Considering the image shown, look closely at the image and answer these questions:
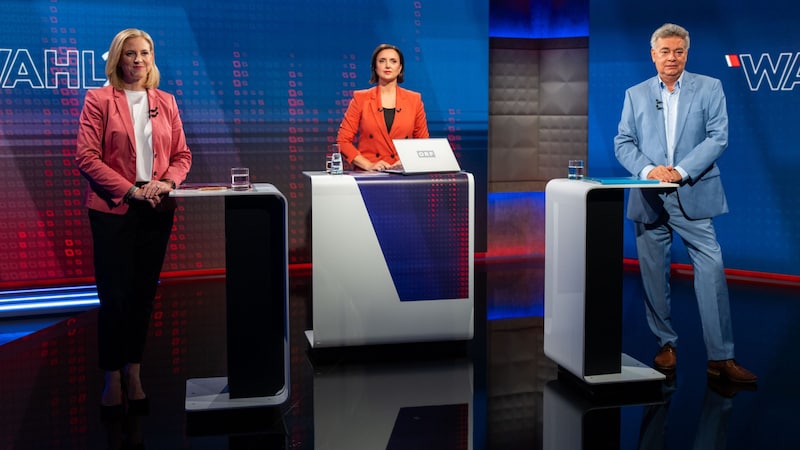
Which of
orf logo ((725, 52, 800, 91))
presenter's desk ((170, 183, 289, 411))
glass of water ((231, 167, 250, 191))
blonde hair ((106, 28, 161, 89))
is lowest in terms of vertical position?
presenter's desk ((170, 183, 289, 411))

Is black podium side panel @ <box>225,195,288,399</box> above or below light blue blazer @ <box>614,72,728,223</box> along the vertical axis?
below

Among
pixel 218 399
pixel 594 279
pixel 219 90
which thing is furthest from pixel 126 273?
pixel 219 90

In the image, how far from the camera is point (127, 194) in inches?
131

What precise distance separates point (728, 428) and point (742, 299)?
2.73 metres

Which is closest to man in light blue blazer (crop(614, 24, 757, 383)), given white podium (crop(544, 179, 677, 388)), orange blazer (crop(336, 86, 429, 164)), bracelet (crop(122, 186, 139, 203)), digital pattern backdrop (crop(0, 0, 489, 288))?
white podium (crop(544, 179, 677, 388))

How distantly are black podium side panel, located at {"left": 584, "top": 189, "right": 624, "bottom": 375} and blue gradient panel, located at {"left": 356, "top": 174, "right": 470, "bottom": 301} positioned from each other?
0.90 metres

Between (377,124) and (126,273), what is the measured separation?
2148mm

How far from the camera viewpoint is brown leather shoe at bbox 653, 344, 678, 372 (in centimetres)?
404

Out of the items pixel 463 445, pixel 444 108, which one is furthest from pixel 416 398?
pixel 444 108

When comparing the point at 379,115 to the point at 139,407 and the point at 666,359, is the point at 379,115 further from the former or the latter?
the point at 139,407

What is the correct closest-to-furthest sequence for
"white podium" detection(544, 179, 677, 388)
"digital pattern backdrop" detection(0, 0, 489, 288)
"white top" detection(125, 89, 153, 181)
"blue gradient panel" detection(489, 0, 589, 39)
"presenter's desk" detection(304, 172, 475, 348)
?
"white top" detection(125, 89, 153, 181) < "white podium" detection(544, 179, 677, 388) < "presenter's desk" detection(304, 172, 475, 348) < "digital pattern backdrop" detection(0, 0, 489, 288) < "blue gradient panel" detection(489, 0, 589, 39)

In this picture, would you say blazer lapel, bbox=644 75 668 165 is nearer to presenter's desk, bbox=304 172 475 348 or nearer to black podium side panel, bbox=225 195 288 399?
presenter's desk, bbox=304 172 475 348

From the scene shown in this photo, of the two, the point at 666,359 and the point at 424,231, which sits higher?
the point at 424,231

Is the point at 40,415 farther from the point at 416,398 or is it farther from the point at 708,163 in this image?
the point at 708,163
